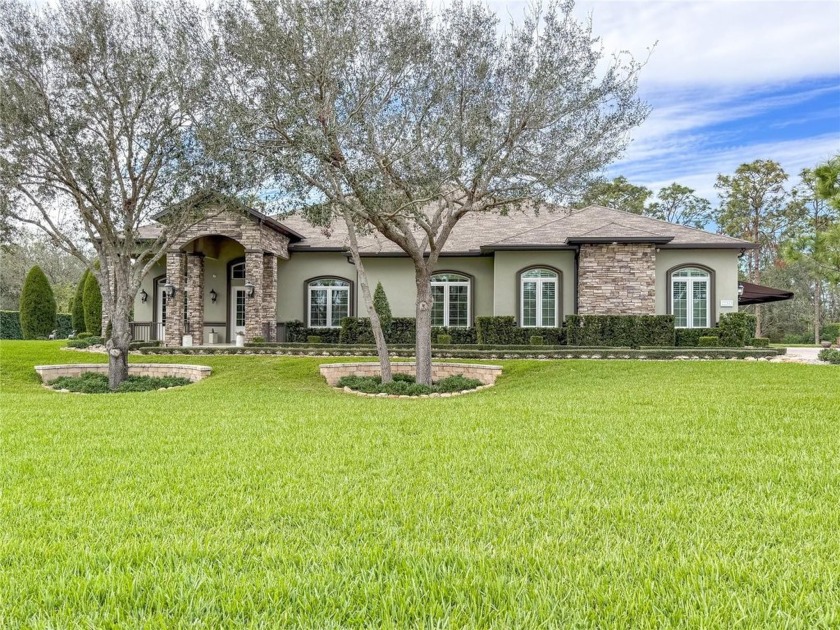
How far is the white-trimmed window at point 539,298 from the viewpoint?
1781 cm

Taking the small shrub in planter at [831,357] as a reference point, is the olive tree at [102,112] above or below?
above

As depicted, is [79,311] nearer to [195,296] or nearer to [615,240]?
[195,296]

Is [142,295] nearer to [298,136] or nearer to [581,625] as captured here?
[298,136]

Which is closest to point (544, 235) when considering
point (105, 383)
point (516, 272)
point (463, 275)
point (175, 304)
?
point (516, 272)

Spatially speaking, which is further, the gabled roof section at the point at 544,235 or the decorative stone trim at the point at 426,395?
the gabled roof section at the point at 544,235

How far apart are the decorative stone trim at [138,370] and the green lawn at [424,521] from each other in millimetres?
6359

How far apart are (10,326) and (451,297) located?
20559mm

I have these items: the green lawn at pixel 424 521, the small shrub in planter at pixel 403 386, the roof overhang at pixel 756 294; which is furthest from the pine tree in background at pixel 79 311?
the roof overhang at pixel 756 294

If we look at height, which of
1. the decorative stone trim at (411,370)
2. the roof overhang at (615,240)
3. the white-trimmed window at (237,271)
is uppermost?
the roof overhang at (615,240)

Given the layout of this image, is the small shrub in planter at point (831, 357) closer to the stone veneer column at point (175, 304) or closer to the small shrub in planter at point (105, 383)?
the small shrub in planter at point (105, 383)

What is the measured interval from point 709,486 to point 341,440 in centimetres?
321

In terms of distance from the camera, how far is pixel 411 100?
1034 cm

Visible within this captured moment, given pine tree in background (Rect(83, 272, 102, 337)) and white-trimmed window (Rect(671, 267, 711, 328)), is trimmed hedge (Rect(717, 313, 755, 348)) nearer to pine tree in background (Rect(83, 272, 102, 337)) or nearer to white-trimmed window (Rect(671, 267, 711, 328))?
white-trimmed window (Rect(671, 267, 711, 328))

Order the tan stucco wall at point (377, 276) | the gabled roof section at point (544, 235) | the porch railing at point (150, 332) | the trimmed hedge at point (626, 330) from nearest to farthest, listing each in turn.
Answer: the trimmed hedge at point (626, 330)
the gabled roof section at point (544, 235)
the tan stucco wall at point (377, 276)
the porch railing at point (150, 332)
